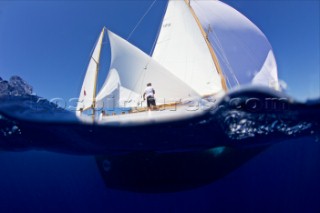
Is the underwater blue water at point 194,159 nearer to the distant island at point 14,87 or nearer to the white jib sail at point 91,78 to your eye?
the distant island at point 14,87

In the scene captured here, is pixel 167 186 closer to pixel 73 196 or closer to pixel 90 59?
pixel 90 59

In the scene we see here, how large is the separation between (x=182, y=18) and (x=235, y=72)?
173 inches

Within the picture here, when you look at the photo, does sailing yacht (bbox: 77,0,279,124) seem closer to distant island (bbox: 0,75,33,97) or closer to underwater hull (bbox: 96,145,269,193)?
distant island (bbox: 0,75,33,97)

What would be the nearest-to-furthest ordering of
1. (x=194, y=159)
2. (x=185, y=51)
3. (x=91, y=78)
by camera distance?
(x=194, y=159), (x=185, y=51), (x=91, y=78)

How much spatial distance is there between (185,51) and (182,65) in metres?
0.85

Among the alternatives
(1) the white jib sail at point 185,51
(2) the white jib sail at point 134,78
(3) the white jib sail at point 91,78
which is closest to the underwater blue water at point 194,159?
(2) the white jib sail at point 134,78

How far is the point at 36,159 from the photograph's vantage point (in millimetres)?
14391

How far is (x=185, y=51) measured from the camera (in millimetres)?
10234

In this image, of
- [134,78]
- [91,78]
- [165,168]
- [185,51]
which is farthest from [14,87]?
[185,51]

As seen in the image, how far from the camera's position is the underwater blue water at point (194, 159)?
7012mm

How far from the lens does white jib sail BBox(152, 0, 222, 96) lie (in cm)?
900

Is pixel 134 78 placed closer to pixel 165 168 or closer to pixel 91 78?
pixel 91 78

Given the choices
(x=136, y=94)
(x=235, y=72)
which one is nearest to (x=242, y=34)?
(x=235, y=72)

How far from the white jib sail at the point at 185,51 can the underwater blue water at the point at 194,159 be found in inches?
88.5
